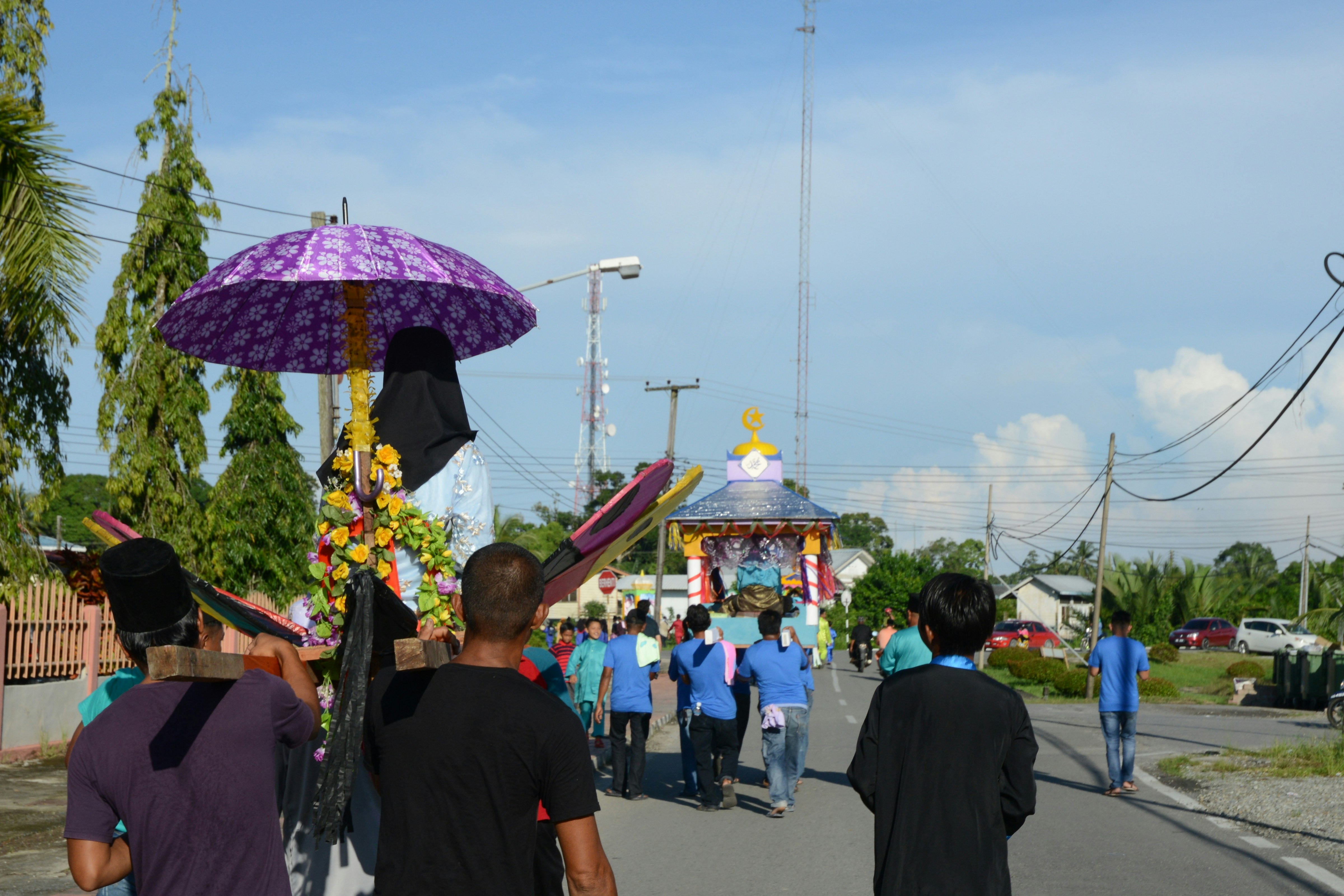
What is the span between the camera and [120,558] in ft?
11.2

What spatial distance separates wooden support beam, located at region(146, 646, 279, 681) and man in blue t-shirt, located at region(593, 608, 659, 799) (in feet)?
29.8

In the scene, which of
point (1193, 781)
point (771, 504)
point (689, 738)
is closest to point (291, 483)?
point (771, 504)

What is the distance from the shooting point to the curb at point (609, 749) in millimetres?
14898

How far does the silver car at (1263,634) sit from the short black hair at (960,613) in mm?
49523

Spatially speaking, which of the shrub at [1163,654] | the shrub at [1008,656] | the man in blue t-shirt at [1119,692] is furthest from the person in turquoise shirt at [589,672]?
the shrub at [1163,654]

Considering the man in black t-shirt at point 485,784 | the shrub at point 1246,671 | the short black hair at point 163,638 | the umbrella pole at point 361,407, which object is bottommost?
the shrub at point 1246,671

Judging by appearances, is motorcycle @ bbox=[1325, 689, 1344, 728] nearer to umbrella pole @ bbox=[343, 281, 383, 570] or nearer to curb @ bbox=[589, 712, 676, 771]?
curb @ bbox=[589, 712, 676, 771]

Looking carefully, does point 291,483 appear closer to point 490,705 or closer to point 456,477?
point 456,477

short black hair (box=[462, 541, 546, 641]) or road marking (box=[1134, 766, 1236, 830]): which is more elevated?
short black hair (box=[462, 541, 546, 641])

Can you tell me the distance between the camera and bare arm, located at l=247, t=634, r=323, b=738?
12.8 feet

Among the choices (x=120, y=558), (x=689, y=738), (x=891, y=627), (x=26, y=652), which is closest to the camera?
(x=120, y=558)

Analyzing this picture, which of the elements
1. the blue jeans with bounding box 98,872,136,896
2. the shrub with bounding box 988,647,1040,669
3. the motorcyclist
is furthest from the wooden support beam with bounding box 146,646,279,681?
the motorcyclist

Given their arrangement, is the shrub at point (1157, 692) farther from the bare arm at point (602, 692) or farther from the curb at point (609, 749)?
the bare arm at point (602, 692)

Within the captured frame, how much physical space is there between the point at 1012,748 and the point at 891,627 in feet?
35.0
